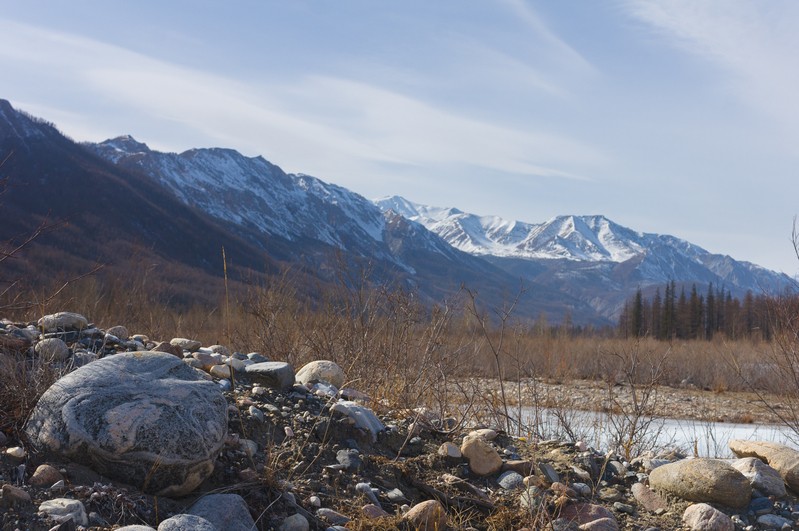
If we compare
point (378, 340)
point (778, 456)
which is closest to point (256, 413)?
point (378, 340)

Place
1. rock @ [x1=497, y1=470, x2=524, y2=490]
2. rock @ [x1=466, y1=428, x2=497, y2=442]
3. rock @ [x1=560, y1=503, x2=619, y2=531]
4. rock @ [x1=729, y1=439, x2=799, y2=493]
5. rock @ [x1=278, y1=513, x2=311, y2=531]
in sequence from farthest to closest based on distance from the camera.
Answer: rock @ [x1=466, y1=428, x2=497, y2=442]
rock @ [x1=729, y1=439, x2=799, y2=493]
rock @ [x1=497, y1=470, x2=524, y2=490]
rock @ [x1=560, y1=503, x2=619, y2=531]
rock @ [x1=278, y1=513, x2=311, y2=531]

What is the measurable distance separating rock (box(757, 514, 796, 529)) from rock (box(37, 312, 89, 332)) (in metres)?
5.22

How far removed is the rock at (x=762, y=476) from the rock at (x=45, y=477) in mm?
4358

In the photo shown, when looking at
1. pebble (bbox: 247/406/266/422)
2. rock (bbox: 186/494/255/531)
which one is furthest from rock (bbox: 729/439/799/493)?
rock (bbox: 186/494/255/531)

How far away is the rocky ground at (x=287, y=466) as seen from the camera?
310 cm

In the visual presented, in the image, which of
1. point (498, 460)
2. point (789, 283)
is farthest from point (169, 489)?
point (789, 283)

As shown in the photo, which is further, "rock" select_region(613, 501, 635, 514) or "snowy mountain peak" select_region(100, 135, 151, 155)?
"snowy mountain peak" select_region(100, 135, 151, 155)

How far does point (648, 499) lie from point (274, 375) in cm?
275

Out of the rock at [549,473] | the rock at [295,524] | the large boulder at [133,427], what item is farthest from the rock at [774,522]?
the large boulder at [133,427]

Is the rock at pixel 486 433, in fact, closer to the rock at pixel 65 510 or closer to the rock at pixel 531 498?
the rock at pixel 531 498

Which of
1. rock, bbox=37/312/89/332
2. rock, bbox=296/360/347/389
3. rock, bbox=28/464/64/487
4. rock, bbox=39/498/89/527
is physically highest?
rock, bbox=37/312/89/332

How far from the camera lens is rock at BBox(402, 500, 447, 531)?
11.5 feet

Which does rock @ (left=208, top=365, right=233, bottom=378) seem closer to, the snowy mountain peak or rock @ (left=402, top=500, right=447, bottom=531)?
rock @ (left=402, top=500, right=447, bottom=531)

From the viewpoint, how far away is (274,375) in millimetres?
4883
